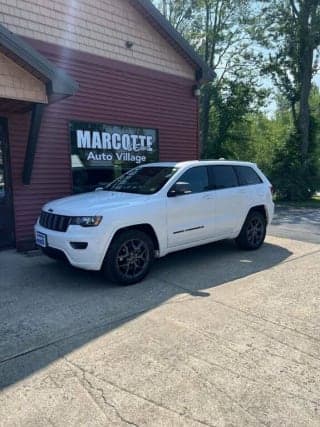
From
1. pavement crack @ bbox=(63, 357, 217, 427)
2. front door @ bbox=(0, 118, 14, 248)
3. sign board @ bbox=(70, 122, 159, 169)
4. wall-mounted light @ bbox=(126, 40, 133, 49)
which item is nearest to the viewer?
pavement crack @ bbox=(63, 357, 217, 427)

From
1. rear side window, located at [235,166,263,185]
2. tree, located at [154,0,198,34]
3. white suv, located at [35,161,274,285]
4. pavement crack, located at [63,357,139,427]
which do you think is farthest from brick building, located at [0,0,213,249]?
tree, located at [154,0,198,34]

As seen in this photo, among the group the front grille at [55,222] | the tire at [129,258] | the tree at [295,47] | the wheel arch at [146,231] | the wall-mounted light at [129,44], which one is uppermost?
the tree at [295,47]

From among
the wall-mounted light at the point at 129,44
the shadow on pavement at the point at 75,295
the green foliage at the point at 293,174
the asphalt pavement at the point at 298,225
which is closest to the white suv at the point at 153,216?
the shadow on pavement at the point at 75,295

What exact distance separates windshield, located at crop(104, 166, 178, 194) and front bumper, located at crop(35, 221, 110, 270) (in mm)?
1246

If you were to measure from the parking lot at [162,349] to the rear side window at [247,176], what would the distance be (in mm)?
2003

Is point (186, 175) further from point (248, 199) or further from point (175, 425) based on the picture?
point (175, 425)

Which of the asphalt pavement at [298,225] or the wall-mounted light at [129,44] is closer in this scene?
the asphalt pavement at [298,225]

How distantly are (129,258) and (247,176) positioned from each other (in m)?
3.24

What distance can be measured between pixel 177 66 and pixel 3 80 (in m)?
5.75

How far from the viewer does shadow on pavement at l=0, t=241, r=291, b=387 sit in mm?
3518

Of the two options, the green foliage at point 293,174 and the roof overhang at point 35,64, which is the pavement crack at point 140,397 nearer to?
the roof overhang at point 35,64

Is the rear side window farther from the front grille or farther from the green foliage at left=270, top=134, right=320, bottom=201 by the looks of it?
the green foliage at left=270, top=134, right=320, bottom=201

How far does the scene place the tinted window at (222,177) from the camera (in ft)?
21.6

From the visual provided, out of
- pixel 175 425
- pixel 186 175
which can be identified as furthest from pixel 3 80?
pixel 175 425
